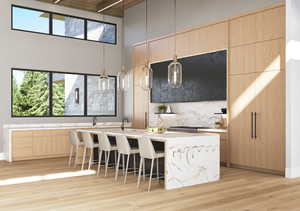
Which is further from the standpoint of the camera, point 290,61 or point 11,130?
point 11,130

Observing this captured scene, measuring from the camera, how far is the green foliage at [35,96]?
8516mm

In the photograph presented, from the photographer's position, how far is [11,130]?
773 cm

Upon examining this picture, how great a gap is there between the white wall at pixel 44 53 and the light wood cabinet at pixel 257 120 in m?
4.43

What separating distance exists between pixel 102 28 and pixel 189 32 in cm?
320

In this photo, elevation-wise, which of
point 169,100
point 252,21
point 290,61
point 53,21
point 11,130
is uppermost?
point 53,21

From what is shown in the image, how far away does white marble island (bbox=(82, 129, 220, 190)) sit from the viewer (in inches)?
199

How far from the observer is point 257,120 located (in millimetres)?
6398

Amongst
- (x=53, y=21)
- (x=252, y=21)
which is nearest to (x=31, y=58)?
(x=53, y=21)

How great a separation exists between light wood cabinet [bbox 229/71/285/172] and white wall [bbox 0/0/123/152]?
443 centimetres

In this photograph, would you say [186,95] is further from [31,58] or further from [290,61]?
[31,58]

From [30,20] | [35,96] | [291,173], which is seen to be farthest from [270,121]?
[30,20]

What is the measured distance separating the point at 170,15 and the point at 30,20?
11.8 ft

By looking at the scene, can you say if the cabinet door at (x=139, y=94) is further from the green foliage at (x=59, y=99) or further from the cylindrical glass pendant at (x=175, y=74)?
the cylindrical glass pendant at (x=175, y=74)

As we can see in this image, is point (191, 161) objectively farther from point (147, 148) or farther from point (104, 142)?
point (104, 142)
